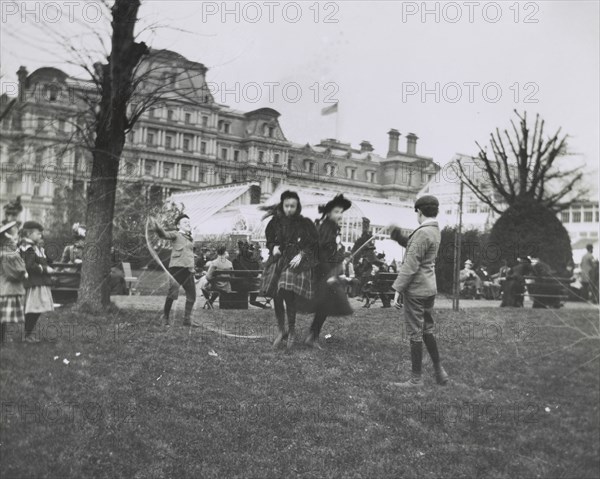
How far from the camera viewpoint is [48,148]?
3816 millimetres

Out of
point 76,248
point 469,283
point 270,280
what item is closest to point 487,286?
point 469,283

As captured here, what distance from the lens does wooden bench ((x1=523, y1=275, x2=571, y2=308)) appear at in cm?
362

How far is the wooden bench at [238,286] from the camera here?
3.91 m

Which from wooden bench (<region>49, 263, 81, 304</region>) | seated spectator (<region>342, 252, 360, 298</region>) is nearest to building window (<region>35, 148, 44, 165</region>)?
wooden bench (<region>49, 263, 81, 304</region>)

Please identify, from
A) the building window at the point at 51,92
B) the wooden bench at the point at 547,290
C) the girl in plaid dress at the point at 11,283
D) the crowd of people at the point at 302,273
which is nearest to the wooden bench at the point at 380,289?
the crowd of people at the point at 302,273

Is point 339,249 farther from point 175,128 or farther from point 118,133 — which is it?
point 118,133

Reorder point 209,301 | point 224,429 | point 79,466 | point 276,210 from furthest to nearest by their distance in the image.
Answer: point 209,301 → point 276,210 → point 224,429 → point 79,466

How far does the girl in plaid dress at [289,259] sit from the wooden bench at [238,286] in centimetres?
7

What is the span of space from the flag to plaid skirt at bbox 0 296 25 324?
2.30 meters

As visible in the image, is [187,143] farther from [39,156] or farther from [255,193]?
[39,156]

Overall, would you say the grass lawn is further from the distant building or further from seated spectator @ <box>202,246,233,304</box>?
the distant building

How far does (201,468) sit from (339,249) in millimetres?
1483

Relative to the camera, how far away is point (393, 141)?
4133mm

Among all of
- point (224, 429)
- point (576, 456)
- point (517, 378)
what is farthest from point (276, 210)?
point (576, 456)
